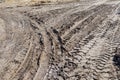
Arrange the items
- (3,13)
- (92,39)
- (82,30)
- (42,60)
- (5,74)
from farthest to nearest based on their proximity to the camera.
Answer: (3,13) < (82,30) < (92,39) < (42,60) < (5,74)

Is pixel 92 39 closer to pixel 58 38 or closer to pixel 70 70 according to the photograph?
pixel 58 38

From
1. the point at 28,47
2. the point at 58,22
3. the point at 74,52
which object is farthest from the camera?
the point at 58,22

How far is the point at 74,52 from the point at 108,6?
8.24 m

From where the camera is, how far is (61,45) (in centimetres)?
912

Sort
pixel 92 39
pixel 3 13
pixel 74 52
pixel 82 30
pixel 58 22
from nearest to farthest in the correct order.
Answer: pixel 74 52
pixel 92 39
pixel 82 30
pixel 58 22
pixel 3 13

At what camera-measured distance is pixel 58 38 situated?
9883 millimetres

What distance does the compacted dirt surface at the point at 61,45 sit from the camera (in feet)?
23.6

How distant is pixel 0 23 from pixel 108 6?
278 inches

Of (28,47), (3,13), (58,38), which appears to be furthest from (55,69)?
(3,13)

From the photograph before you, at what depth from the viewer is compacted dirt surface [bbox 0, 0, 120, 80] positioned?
7195 millimetres

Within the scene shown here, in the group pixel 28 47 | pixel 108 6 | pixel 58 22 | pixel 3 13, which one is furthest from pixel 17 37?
pixel 108 6

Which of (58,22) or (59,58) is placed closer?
(59,58)

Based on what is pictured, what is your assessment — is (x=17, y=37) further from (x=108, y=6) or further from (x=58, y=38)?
(x=108, y=6)

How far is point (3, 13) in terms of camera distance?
1530 cm
